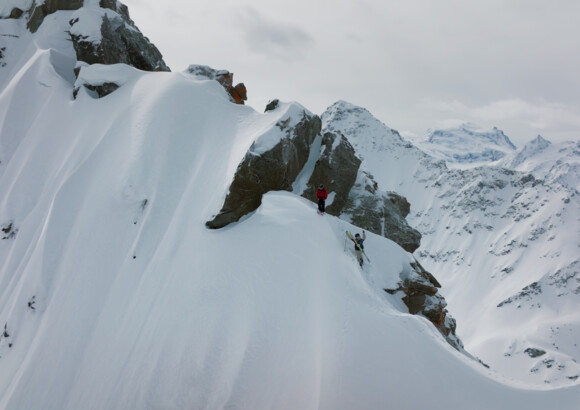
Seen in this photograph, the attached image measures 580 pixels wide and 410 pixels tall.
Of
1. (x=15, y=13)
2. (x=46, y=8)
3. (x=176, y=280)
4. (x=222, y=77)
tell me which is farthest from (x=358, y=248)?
(x=15, y=13)

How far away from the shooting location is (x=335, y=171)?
28.2 metres

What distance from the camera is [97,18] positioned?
32750mm

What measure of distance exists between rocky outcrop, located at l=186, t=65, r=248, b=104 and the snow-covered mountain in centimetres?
413

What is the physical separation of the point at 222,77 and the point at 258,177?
18110 millimetres

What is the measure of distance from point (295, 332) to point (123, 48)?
34033 mm

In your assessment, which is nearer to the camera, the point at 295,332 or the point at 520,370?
the point at 295,332

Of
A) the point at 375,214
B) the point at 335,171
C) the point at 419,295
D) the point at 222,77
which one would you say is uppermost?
the point at 222,77

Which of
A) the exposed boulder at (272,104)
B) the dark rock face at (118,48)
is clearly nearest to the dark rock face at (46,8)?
the dark rock face at (118,48)

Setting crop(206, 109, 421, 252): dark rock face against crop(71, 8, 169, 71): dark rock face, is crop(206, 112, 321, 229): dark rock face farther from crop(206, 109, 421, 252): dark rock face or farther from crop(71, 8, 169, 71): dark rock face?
crop(71, 8, 169, 71): dark rock face

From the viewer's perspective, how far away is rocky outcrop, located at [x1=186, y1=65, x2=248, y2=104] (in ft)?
108

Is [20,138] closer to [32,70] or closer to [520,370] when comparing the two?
[32,70]

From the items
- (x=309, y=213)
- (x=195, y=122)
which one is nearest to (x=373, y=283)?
(x=309, y=213)

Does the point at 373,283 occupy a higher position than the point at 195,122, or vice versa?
the point at 195,122

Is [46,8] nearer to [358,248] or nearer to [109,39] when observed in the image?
[109,39]
